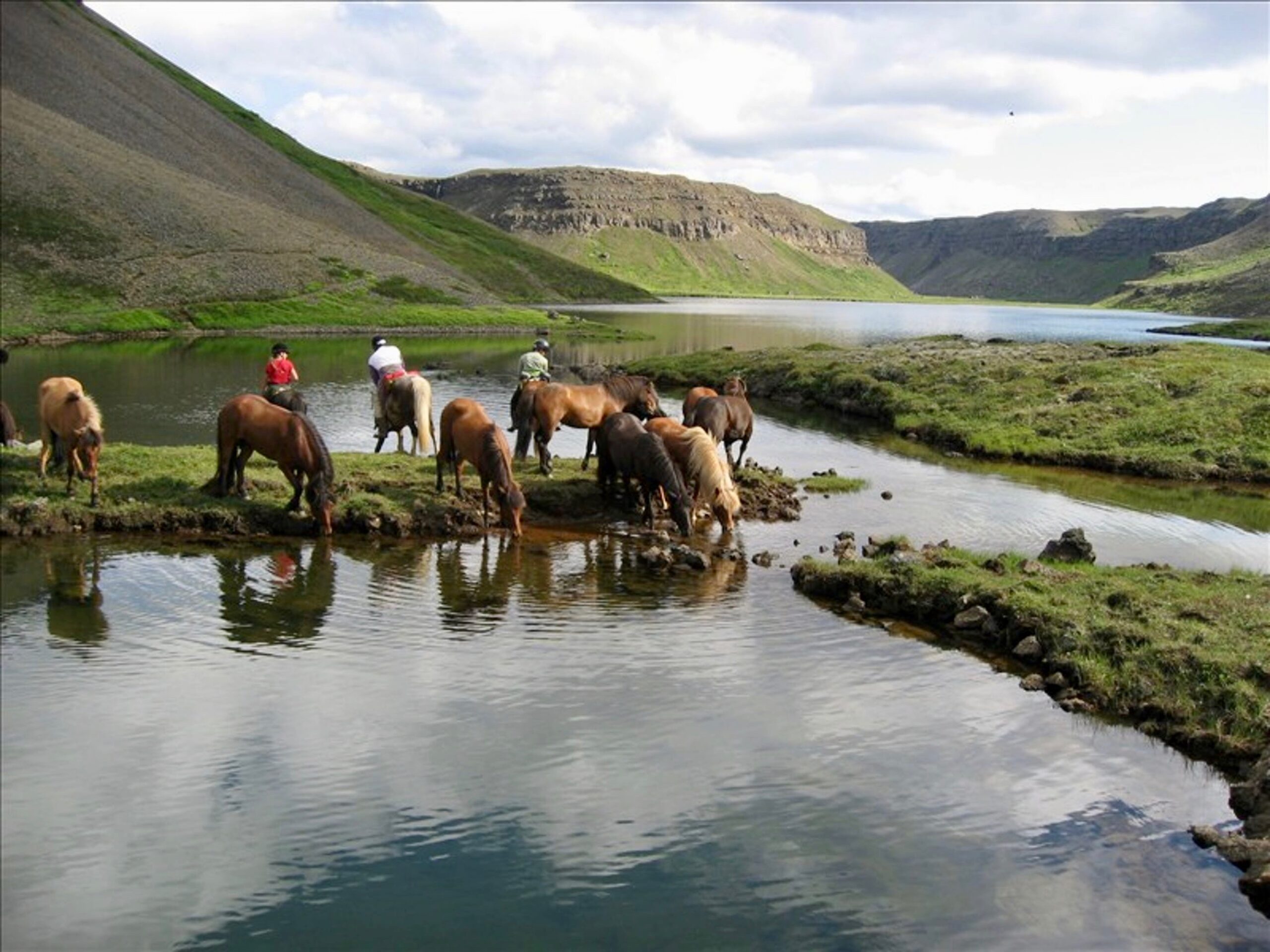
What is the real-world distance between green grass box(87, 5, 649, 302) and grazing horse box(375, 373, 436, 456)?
418 feet

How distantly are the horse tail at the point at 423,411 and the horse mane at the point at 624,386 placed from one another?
4345 mm

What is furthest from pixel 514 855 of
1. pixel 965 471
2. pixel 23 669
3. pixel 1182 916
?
pixel 965 471

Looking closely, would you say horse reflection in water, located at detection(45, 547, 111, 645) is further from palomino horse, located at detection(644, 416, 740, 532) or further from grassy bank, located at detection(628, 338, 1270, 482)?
grassy bank, located at detection(628, 338, 1270, 482)

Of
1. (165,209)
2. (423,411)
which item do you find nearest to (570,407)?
(423,411)

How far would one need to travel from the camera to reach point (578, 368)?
6009 centimetres

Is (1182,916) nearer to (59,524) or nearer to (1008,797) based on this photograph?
(1008,797)

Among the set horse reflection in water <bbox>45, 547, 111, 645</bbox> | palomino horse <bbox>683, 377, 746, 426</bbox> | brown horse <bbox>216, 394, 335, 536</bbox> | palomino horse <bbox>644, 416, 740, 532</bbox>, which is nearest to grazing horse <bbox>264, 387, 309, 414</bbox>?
brown horse <bbox>216, 394, 335, 536</bbox>

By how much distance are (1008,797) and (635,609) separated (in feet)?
22.2

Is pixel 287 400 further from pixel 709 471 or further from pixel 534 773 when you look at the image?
pixel 534 773

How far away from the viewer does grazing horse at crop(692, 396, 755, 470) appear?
25.9m

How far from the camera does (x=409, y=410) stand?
81.5ft

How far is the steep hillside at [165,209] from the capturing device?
85062 mm

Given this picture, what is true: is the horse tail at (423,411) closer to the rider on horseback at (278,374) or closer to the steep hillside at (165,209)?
the rider on horseback at (278,374)

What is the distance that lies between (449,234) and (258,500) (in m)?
163
